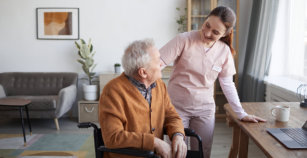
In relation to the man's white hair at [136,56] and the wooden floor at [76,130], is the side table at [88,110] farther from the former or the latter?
the man's white hair at [136,56]

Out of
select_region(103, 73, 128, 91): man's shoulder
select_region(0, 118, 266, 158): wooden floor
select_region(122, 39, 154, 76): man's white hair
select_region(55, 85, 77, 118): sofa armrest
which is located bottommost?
select_region(0, 118, 266, 158): wooden floor

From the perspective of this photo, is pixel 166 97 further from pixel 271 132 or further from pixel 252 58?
pixel 252 58

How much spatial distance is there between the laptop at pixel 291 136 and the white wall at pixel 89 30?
10.8 feet

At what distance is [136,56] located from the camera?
1458mm

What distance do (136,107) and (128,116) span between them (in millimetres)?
63

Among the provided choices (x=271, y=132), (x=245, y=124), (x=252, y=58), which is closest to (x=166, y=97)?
(x=245, y=124)

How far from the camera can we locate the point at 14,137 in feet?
11.9

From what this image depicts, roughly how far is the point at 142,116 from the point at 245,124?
61cm

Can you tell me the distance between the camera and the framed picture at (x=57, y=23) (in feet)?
15.0

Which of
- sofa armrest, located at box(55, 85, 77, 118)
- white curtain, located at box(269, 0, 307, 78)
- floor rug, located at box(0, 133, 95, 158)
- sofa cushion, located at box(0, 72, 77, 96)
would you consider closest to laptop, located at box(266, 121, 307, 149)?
white curtain, located at box(269, 0, 307, 78)

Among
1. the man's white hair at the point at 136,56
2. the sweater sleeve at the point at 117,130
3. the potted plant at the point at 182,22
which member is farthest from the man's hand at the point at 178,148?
the potted plant at the point at 182,22

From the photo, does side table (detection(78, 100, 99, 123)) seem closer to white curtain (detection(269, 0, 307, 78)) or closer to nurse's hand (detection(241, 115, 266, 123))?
white curtain (detection(269, 0, 307, 78))

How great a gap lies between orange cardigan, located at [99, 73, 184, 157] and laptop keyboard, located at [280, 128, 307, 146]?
1.84 ft

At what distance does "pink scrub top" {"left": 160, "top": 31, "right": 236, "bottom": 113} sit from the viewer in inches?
69.9
